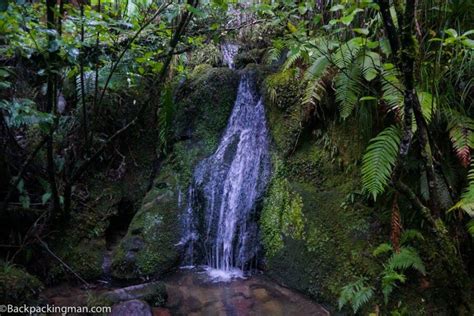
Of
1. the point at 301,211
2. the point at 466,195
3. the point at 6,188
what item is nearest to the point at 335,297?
the point at 301,211

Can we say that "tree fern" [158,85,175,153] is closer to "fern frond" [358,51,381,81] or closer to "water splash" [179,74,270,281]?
"water splash" [179,74,270,281]

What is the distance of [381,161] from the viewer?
125 inches

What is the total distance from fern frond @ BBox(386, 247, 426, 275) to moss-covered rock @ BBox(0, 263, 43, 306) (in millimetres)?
3275

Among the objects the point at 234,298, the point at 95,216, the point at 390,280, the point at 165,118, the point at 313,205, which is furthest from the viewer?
the point at 165,118

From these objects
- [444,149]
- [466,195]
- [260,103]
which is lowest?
[466,195]

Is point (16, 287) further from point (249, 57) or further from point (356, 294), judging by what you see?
point (249, 57)

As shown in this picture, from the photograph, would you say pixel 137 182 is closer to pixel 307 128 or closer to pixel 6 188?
pixel 6 188

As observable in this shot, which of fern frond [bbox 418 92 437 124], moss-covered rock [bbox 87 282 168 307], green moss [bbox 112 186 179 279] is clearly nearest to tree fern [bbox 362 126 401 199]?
fern frond [bbox 418 92 437 124]

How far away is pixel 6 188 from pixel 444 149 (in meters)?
4.61

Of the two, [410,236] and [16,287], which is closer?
[410,236]

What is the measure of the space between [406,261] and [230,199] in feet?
7.72

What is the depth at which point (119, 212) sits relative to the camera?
516cm

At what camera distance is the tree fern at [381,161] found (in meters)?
3.14

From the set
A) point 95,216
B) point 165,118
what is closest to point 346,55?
point 165,118
